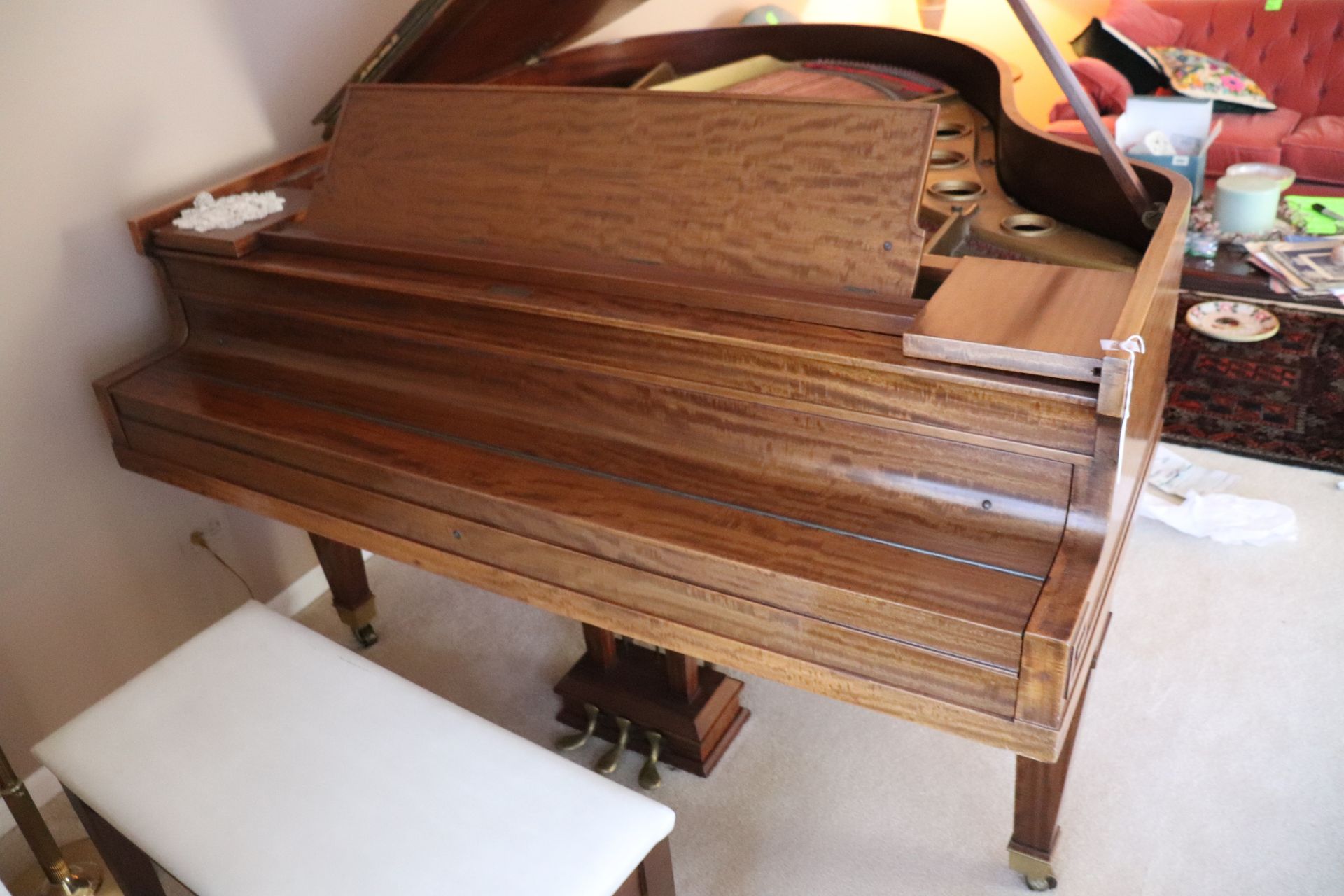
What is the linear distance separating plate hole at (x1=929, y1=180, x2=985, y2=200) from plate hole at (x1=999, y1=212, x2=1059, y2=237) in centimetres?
13

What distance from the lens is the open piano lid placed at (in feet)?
6.54

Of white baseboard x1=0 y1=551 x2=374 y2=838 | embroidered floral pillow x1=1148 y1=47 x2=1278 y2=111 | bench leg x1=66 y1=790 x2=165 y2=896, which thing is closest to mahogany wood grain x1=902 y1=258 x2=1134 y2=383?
bench leg x1=66 y1=790 x2=165 y2=896

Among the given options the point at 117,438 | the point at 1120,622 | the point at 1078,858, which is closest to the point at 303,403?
the point at 117,438

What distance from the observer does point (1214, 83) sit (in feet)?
14.8

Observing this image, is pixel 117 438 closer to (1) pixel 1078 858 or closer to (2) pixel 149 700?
(2) pixel 149 700

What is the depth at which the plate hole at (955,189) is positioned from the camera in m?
1.96

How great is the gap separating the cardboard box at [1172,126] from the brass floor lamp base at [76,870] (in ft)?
10.3

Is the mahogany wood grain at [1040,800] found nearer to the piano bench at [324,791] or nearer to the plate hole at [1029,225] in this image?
the piano bench at [324,791]

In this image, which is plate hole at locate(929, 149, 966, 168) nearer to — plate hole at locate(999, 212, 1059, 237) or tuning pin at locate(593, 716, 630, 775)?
plate hole at locate(999, 212, 1059, 237)

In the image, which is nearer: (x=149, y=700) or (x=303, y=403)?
(x=149, y=700)

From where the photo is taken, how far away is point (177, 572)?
7.97 ft

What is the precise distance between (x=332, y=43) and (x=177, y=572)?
131 cm

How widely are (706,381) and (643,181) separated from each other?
345 mm

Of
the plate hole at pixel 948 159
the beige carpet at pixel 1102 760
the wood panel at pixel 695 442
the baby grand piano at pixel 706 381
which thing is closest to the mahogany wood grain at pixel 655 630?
the baby grand piano at pixel 706 381
